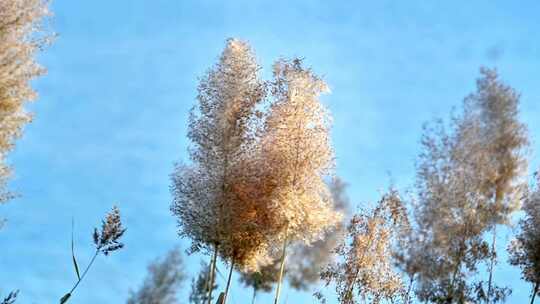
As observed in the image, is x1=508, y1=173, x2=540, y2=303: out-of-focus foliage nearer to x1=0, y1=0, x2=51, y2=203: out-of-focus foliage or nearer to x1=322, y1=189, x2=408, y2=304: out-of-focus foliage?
x1=322, y1=189, x2=408, y2=304: out-of-focus foliage

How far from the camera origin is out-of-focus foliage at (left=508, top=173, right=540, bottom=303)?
1186cm

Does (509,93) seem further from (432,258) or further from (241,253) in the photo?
(241,253)

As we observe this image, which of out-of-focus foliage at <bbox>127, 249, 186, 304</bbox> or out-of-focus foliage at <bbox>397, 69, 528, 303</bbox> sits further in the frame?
out-of-focus foliage at <bbox>127, 249, 186, 304</bbox>

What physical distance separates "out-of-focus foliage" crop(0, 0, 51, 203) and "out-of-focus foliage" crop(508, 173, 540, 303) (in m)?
8.55

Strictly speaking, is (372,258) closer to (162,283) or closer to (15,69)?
(15,69)

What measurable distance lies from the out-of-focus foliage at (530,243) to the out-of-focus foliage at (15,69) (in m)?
8.55

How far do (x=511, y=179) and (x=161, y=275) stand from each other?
14084 mm

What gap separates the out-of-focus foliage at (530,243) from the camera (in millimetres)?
11859

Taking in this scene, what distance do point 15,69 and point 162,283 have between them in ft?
47.6

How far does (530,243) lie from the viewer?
11.9 metres

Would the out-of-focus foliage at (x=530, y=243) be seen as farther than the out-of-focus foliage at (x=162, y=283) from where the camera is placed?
No

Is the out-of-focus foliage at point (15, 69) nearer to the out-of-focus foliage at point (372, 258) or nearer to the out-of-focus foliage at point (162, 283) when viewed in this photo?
the out-of-focus foliage at point (372, 258)

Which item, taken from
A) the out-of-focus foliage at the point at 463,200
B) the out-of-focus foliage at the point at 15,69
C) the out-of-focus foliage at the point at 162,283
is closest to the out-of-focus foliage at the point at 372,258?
the out-of-focus foliage at the point at 463,200

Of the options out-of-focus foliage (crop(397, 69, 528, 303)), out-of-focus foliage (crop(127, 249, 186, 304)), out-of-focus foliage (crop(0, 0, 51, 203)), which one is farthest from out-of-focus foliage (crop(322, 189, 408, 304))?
out-of-focus foliage (crop(127, 249, 186, 304))
